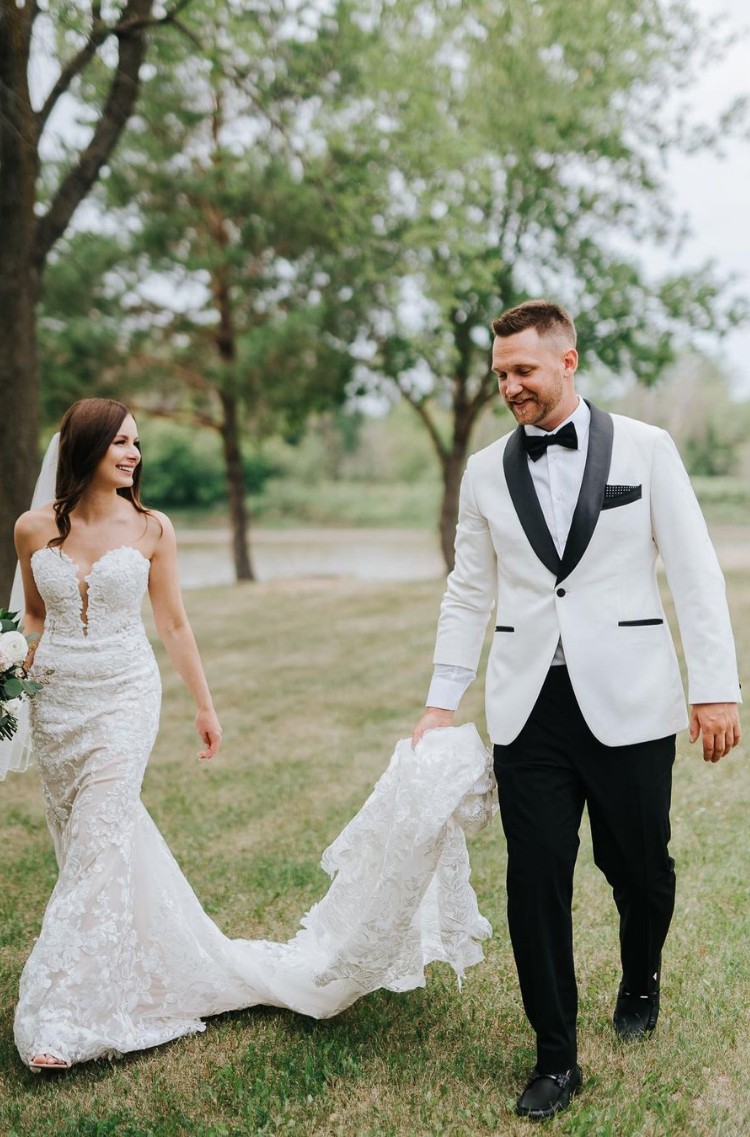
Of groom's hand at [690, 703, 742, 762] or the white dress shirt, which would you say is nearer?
groom's hand at [690, 703, 742, 762]

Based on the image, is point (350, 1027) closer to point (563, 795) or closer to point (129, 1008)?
point (129, 1008)

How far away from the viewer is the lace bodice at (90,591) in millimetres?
3986

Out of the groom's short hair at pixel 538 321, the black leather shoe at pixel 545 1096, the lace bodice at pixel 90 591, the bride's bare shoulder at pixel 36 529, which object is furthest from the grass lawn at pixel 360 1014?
the groom's short hair at pixel 538 321

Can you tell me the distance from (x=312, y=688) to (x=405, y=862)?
7.99 meters

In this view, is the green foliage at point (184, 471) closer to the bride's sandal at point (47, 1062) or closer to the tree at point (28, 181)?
the tree at point (28, 181)

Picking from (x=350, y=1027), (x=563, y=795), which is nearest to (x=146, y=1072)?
(x=350, y=1027)

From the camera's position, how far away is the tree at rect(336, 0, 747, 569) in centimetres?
1638

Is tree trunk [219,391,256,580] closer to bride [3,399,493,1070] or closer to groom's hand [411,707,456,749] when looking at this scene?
bride [3,399,493,1070]

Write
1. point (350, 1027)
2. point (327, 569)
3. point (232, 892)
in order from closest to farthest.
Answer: point (350, 1027), point (232, 892), point (327, 569)

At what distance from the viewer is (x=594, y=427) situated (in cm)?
339

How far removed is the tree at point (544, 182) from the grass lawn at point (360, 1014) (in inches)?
363

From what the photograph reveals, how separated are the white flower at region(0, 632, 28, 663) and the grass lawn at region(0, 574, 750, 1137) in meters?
1.37

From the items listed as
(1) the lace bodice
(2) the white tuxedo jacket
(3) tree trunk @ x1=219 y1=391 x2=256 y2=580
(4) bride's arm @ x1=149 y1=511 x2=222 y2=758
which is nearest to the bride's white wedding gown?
(1) the lace bodice

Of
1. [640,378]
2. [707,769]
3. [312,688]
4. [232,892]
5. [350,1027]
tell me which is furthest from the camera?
[640,378]
